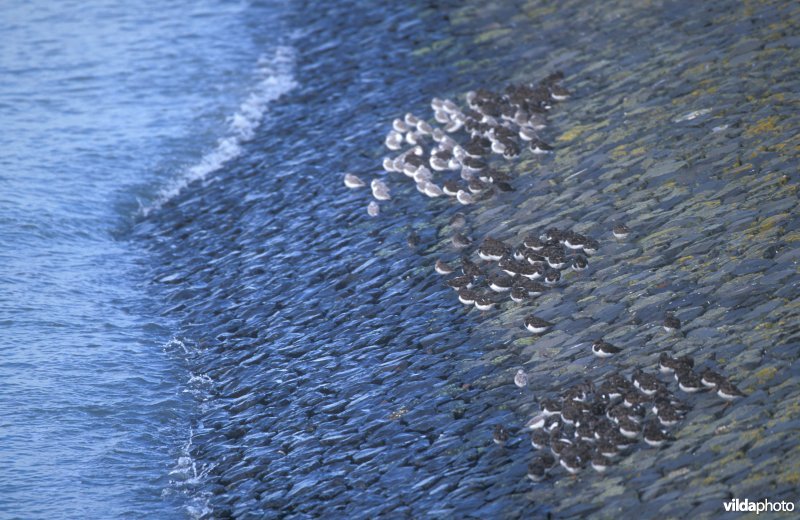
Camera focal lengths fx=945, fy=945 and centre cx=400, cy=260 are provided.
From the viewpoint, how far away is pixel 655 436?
620 inches

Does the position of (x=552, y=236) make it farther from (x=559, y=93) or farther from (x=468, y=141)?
(x=559, y=93)

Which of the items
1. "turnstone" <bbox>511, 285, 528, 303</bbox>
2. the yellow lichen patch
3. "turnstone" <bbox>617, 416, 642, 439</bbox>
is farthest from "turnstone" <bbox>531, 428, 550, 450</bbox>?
the yellow lichen patch

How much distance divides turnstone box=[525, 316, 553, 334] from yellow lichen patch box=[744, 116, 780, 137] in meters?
7.77

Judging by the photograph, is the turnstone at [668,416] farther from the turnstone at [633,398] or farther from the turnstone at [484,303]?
the turnstone at [484,303]

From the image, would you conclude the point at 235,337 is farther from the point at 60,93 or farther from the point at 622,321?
the point at 60,93

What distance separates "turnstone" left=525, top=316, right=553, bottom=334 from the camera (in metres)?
19.5

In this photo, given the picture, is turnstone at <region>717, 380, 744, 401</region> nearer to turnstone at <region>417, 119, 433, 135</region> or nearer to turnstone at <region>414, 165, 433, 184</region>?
turnstone at <region>414, 165, 433, 184</region>

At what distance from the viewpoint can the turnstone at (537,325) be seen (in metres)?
19.5

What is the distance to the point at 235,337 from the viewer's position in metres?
22.6

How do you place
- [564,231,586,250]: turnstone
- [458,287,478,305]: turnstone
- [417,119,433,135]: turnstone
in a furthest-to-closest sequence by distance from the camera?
[417,119,433,135]: turnstone < [564,231,586,250]: turnstone < [458,287,478,305]: turnstone

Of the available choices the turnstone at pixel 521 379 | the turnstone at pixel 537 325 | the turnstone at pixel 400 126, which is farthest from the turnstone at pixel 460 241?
the turnstone at pixel 400 126

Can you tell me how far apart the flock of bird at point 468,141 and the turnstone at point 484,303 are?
4553 millimetres

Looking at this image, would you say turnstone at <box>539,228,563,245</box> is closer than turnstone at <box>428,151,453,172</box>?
Yes

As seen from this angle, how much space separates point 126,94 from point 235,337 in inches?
644
